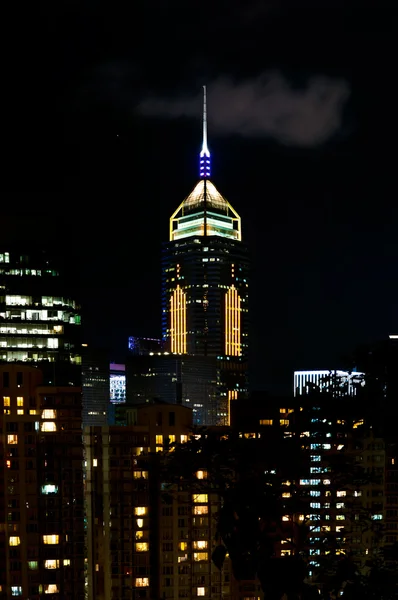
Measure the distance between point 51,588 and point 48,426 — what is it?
331cm

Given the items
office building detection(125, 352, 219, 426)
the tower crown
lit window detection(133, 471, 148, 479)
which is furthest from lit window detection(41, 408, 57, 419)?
the tower crown

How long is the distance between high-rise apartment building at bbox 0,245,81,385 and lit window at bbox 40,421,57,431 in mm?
11538

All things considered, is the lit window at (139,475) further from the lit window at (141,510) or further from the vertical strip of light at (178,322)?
→ the vertical strip of light at (178,322)

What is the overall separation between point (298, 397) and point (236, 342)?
161 ft

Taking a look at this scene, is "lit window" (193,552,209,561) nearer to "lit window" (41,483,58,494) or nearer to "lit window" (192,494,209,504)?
"lit window" (192,494,209,504)

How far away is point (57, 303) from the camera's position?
30.0 meters

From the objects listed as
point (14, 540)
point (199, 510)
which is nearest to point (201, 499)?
point (199, 510)

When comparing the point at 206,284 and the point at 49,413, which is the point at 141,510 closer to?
the point at 49,413

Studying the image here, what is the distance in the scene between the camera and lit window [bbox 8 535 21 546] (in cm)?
1656

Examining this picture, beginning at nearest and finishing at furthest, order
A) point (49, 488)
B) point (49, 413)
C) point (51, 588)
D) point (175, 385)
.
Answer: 1. point (51, 588)
2. point (49, 488)
3. point (49, 413)
4. point (175, 385)

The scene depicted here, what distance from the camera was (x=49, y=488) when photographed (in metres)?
17.1

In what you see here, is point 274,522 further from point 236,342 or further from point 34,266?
point 236,342

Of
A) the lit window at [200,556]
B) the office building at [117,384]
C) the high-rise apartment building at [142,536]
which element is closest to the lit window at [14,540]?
the high-rise apartment building at [142,536]

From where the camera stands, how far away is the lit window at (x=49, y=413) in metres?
18.0
